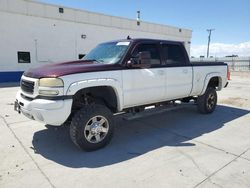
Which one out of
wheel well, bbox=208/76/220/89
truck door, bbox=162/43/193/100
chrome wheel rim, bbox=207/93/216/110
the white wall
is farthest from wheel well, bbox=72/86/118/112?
the white wall

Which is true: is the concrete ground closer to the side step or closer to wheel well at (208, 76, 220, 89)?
the side step

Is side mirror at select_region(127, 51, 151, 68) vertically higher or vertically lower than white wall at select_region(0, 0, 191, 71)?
lower

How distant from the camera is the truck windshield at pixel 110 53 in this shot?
4527 mm

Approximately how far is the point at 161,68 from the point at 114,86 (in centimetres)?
137

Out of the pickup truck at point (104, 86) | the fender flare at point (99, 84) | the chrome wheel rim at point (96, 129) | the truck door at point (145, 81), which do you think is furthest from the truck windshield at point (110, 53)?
the chrome wheel rim at point (96, 129)

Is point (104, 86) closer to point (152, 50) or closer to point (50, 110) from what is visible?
point (50, 110)

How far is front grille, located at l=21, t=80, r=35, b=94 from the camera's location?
387 centimetres

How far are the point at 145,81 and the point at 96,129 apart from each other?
140cm

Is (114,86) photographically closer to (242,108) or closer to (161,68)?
(161,68)

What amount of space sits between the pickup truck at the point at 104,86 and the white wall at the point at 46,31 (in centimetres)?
1313

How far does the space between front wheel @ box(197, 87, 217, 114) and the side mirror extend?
2.86 m

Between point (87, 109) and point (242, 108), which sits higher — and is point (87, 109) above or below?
above

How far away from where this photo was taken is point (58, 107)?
3.56 meters

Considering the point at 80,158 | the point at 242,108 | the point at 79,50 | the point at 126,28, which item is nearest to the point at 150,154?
the point at 80,158
